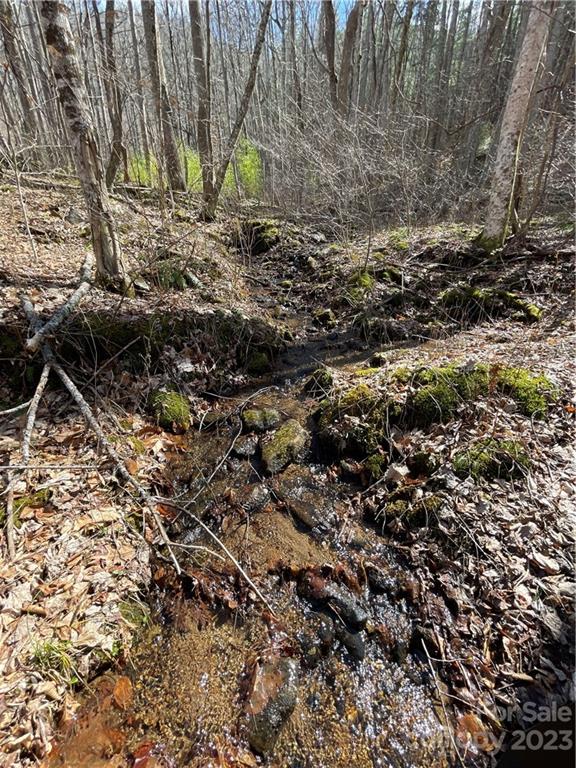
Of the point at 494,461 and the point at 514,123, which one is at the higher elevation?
the point at 514,123

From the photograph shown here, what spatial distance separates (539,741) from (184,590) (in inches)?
101

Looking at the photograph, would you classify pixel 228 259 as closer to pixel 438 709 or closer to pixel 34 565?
pixel 34 565

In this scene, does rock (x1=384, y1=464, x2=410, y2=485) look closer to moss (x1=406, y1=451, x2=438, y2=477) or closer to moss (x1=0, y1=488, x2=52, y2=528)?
moss (x1=406, y1=451, x2=438, y2=477)

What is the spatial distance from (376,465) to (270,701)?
7.32ft

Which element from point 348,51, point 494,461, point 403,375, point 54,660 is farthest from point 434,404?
point 348,51

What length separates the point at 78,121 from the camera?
184 inches

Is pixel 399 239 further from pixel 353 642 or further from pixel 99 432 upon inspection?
pixel 353 642

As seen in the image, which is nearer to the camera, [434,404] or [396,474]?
[396,474]

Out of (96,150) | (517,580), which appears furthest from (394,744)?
(96,150)

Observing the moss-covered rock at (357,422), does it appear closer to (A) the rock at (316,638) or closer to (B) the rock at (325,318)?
(A) the rock at (316,638)

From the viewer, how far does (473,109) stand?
16.4 metres

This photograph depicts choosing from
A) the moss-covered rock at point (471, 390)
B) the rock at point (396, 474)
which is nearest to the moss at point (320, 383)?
the moss-covered rock at point (471, 390)

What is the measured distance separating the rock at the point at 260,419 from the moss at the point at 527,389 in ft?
8.87

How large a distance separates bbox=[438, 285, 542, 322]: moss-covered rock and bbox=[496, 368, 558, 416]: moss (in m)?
2.74
